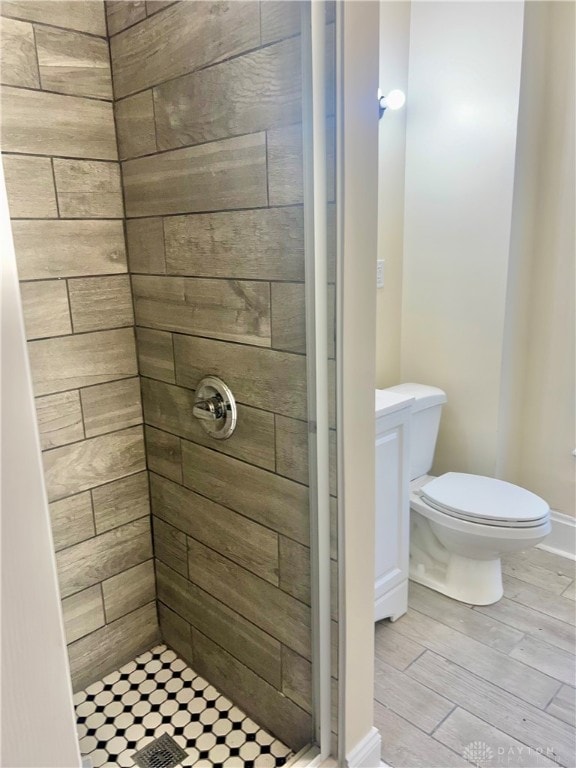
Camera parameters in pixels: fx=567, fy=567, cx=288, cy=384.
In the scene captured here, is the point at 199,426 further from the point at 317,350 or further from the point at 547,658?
the point at 547,658

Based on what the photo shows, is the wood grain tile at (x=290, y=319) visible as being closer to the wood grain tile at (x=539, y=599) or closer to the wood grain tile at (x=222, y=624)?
the wood grain tile at (x=222, y=624)

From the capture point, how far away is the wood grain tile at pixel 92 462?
1.62 meters

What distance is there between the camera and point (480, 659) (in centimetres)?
191

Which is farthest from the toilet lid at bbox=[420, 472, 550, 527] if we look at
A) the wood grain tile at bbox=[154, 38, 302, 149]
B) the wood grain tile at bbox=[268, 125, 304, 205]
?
the wood grain tile at bbox=[154, 38, 302, 149]

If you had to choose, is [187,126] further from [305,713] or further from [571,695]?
[571,695]

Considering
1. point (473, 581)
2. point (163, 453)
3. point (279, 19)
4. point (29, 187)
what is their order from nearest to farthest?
point (279, 19)
point (29, 187)
point (163, 453)
point (473, 581)

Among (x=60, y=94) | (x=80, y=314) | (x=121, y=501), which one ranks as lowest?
(x=121, y=501)

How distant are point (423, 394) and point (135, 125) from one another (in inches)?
58.3

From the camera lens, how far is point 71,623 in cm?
171

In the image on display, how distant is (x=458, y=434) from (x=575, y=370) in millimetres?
564

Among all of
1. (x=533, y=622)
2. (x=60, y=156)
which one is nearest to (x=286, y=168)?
(x=60, y=156)

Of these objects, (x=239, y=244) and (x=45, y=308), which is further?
(x=45, y=308)

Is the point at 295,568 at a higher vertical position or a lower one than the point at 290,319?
lower

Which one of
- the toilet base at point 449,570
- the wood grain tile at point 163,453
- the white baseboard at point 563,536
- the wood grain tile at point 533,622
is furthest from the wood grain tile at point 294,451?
the white baseboard at point 563,536
